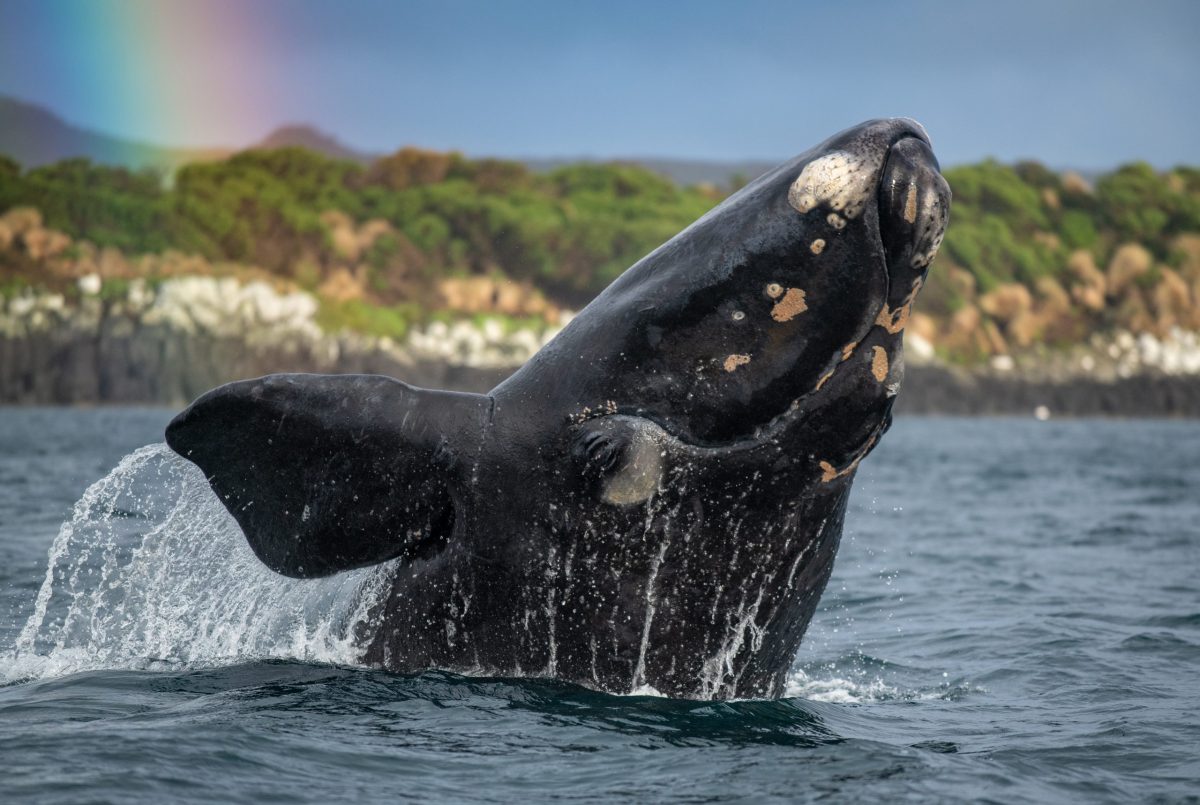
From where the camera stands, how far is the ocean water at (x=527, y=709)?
6676mm

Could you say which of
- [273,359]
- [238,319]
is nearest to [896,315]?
[273,359]

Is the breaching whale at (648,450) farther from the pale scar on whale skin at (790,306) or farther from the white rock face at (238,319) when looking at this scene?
the white rock face at (238,319)

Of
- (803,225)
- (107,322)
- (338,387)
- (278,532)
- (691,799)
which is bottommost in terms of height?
(691,799)

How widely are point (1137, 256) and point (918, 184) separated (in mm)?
170031

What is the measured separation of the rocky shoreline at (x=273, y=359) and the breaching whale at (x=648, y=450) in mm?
86512

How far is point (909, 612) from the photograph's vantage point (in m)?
14.3

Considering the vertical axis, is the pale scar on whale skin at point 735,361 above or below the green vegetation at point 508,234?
below

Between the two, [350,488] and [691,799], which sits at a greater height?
[350,488]

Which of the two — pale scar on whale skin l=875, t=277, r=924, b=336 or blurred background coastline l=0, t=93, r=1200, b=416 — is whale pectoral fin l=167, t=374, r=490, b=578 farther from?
blurred background coastline l=0, t=93, r=1200, b=416

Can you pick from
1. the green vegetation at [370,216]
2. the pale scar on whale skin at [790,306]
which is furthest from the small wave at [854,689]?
the green vegetation at [370,216]

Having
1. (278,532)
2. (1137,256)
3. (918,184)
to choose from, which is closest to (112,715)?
(278,532)

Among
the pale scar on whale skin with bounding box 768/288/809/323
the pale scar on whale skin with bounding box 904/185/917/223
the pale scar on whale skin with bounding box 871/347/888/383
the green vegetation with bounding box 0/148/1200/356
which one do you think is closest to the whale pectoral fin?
the pale scar on whale skin with bounding box 768/288/809/323

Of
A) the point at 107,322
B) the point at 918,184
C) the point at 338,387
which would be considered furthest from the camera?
the point at 107,322

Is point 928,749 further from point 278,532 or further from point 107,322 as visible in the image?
point 107,322
